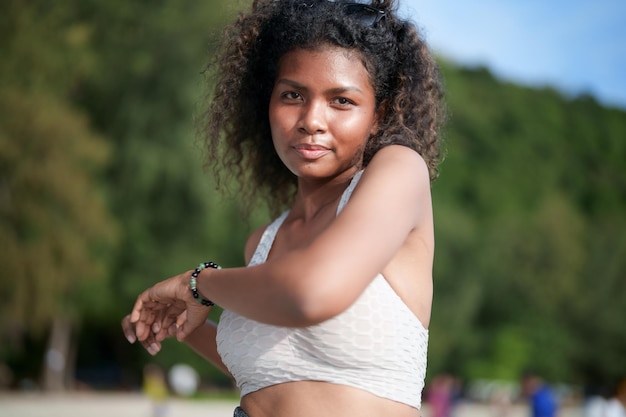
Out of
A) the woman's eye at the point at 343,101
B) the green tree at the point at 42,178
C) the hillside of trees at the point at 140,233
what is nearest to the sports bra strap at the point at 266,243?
the woman's eye at the point at 343,101

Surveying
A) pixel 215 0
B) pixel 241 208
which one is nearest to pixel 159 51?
pixel 215 0

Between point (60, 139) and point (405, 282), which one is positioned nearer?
point (405, 282)

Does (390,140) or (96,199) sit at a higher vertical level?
(96,199)

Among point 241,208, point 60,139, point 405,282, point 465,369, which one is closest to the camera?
point 405,282

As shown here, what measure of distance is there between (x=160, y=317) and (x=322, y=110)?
0.68 metres

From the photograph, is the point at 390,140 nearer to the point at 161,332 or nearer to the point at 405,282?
the point at 405,282

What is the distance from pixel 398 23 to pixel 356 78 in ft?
0.77

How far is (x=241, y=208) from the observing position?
2.71 m

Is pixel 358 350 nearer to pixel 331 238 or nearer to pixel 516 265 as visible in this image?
pixel 331 238

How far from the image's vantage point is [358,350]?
1.74 metres

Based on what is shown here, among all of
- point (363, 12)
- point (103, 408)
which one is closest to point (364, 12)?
point (363, 12)

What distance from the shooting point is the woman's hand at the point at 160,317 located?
2.04 m

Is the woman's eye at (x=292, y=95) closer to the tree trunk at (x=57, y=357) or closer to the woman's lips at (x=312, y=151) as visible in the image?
the woman's lips at (x=312, y=151)

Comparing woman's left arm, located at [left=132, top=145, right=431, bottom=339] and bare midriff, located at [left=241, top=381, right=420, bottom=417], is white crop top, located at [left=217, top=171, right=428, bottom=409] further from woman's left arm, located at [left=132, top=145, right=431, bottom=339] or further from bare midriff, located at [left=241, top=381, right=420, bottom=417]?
woman's left arm, located at [left=132, top=145, right=431, bottom=339]
